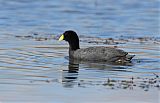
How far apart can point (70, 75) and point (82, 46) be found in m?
5.62

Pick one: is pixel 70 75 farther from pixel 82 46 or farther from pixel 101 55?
pixel 82 46

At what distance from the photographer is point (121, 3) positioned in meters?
33.8

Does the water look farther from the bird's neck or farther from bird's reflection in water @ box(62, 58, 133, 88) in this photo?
the bird's neck

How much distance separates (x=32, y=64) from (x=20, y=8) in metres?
14.8

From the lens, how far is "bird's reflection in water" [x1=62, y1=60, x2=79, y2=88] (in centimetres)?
1379

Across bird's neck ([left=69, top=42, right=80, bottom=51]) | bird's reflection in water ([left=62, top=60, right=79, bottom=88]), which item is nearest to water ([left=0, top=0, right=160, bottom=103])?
bird's reflection in water ([left=62, top=60, right=79, bottom=88])

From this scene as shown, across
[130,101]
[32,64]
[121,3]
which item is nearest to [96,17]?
[121,3]

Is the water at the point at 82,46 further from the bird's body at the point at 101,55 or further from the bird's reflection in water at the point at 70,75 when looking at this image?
the bird's body at the point at 101,55

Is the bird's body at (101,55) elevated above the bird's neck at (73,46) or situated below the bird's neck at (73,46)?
below

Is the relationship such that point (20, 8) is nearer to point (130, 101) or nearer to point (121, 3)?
point (121, 3)

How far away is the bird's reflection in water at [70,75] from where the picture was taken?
1379 centimetres

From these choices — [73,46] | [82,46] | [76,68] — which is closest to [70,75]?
[76,68]

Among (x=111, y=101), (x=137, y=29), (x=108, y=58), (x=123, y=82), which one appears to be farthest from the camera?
(x=137, y=29)

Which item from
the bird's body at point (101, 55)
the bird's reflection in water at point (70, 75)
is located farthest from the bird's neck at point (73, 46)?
the bird's reflection in water at point (70, 75)
